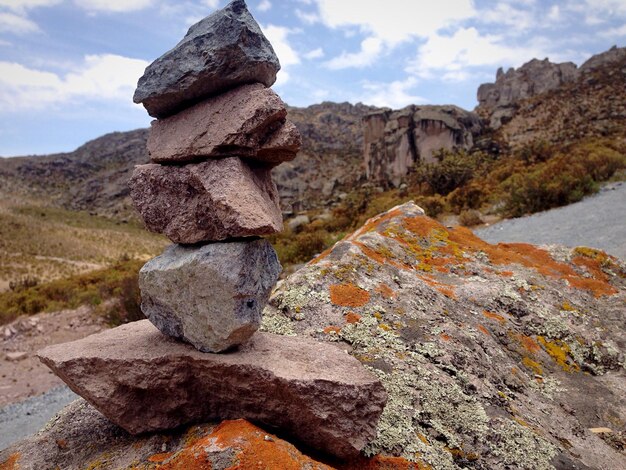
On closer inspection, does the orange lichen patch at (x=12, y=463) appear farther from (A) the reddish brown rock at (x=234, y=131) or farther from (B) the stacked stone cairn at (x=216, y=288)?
(A) the reddish brown rock at (x=234, y=131)

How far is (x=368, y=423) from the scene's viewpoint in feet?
10.8

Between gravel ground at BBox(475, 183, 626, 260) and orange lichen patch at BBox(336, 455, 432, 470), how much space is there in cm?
1114

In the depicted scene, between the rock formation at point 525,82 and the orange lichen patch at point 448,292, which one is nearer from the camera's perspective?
the orange lichen patch at point 448,292

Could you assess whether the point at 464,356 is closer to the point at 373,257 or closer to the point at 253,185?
the point at 373,257

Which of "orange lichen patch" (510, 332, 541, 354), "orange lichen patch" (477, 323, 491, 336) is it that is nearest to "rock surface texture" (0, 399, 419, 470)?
"orange lichen patch" (477, 323, 491, 336)

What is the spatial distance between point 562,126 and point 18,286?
54.0 metres

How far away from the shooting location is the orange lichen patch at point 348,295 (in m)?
5.14

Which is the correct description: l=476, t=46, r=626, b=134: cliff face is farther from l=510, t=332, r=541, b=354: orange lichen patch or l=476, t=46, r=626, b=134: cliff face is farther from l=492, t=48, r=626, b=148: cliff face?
l=510, t=332, r=541, b=354: orange lichen patch

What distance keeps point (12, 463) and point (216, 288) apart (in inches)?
87.2

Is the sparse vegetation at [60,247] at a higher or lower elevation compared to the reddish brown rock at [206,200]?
lower

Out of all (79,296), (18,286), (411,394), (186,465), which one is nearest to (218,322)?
(186,465)

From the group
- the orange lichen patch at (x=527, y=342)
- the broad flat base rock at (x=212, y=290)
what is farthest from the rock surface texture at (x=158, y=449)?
the orange lichen patch at (x=527, y=342)

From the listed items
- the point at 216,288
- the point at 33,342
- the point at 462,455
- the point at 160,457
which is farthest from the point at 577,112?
the point at 160,457

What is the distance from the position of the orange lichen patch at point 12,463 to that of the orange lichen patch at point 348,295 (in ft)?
11.0
